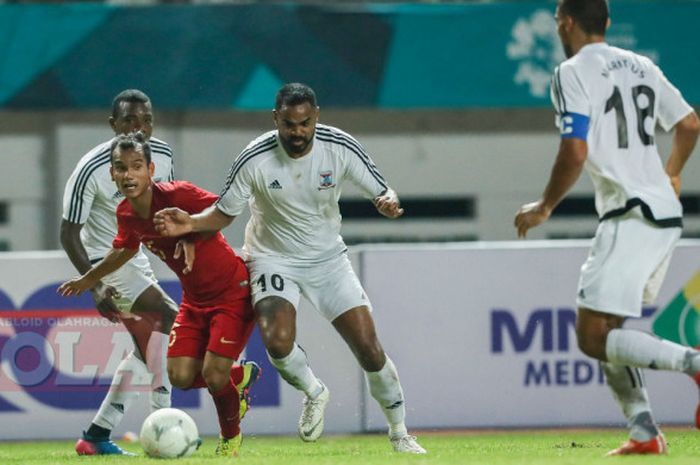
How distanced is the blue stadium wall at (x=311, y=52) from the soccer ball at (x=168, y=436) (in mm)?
10024

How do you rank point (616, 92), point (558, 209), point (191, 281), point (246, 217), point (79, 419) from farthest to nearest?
1. point (558, 209)
2. point (246, 217)
3. point (79, 419)
4. point (191, 281)
5. point (616, 92)

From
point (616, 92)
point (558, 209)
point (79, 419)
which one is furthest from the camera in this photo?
point (558, 209)

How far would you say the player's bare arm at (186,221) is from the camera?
752 centimetres

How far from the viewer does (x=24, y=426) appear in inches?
433

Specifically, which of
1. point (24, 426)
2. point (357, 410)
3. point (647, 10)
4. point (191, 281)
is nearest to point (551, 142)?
point (647, 10)

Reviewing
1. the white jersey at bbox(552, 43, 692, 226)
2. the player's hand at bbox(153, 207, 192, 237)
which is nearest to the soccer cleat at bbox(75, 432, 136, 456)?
the player's hand at bbox(153, 207, 192, 237)

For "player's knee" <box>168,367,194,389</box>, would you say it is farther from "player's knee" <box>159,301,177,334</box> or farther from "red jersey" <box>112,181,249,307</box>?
"player's knee" <box>159,301,177,334</box>

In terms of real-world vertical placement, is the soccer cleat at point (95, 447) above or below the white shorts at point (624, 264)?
below

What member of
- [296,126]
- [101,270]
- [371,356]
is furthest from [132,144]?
[371,356]

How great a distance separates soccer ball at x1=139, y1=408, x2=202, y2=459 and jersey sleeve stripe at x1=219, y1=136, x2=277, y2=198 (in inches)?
52.4

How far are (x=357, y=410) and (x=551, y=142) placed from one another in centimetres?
784

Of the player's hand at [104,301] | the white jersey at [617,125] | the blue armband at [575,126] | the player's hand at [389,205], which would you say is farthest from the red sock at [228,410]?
the blue armband at [575,126]

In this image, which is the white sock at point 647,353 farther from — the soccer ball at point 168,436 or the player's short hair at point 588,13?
the soccer ball at point 168,436

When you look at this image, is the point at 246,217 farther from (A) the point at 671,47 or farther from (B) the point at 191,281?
(B) the point at 191,281
